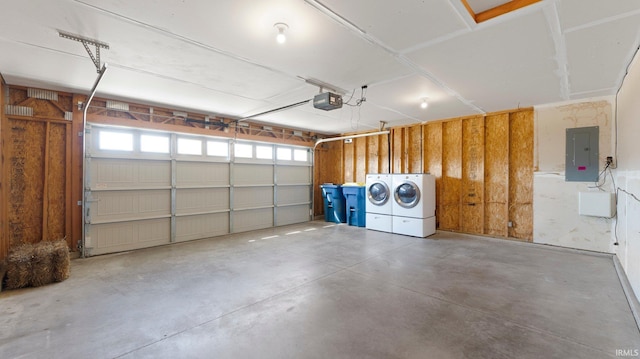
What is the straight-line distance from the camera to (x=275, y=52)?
301 centimetres

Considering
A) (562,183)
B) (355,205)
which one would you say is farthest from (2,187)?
(562,183)

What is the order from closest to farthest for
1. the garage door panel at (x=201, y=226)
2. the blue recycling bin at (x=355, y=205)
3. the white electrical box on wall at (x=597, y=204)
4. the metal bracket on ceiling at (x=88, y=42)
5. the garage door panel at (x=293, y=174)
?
the metal bracket on ceiling at (x=88, y=42) → the white electrical box on wall at (x=597, y=204) → the garage door panel at (x=201, y=226) → the blue recycling bin at (x=355, y=205) → the garage door panel at (x=293, y=174)

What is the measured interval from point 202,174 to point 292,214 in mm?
2843

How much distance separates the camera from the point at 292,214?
7965 millimetres

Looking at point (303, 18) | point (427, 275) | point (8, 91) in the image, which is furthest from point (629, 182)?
point (8, 91)

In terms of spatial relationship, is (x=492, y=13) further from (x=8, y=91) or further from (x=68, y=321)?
(x=8, y=91)

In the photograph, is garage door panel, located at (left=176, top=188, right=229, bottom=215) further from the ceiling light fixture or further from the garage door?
the ceiling light fixture

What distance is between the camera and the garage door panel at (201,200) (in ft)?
19.0

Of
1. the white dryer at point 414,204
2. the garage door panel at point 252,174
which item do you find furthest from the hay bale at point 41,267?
the white dryer at point 414,204

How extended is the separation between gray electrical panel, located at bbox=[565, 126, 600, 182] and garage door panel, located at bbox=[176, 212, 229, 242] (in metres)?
7.05

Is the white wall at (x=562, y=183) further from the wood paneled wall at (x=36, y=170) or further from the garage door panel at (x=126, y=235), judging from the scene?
the wood paneled wall at (x=36, y=170)

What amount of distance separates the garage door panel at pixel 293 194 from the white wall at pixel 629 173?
21.4ft

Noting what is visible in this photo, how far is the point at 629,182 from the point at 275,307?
4.52 m

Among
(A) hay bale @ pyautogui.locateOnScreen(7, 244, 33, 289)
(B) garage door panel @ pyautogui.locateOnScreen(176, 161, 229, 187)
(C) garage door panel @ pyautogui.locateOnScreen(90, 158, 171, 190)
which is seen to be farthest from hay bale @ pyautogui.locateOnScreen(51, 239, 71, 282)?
(B) garage door panel @ pyautogui.locateOnScreen(176, 161, 229, 187)
